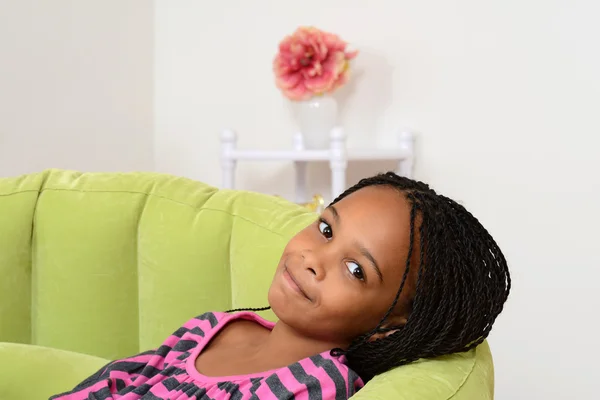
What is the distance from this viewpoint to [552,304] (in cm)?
179

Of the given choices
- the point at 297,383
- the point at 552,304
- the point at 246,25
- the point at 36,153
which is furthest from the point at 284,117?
the point at 297,383

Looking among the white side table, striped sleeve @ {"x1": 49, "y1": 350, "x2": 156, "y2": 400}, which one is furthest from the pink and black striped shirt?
the white side table

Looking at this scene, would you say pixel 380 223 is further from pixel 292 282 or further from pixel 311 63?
pixel 311 63

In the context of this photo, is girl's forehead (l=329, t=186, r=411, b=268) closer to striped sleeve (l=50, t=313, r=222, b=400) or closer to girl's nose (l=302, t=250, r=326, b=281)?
girl's nose (l=302, t=250, r=326, b=281)

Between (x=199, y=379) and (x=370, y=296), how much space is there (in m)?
0.26

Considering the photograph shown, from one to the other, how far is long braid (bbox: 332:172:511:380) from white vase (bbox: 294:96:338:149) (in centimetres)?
101

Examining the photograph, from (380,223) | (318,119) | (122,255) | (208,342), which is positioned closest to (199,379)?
(208,342)

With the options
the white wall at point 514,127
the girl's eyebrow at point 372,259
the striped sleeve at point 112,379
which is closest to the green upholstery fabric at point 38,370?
the striped sleeve at point 112,379

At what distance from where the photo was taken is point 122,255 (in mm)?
1437

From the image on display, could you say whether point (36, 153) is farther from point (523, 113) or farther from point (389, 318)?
point (389, 318)

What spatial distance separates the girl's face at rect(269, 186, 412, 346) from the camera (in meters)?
0.93

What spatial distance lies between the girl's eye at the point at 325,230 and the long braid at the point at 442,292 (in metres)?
0.11

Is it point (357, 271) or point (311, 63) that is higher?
point (311, 63)

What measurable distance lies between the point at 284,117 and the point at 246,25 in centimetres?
32
